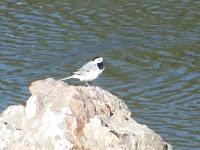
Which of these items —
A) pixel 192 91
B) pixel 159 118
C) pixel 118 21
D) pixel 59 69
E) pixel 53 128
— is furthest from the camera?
Answer: pixel 118 21

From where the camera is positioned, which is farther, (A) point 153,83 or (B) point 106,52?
(B) point 106,52

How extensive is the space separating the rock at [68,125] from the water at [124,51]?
4146 mm

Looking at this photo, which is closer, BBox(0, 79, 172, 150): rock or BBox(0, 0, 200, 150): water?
BBox(0, 79, 172, 150): rock

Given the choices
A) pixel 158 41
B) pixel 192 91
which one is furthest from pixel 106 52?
pixel 192 91

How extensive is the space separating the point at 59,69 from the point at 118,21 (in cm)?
368

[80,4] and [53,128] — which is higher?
[53,128]

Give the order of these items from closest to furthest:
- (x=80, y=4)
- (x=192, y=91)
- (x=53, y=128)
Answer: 1. (x=53, y=128)
2. (x=192, y=91)
3. (x=80, y=4)

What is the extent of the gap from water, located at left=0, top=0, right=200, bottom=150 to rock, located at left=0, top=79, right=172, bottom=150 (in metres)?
4.15

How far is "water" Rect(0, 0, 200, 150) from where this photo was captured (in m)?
14.7

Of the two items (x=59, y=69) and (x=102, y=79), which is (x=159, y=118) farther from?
(x=59, y=69)

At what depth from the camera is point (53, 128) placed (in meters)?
8.44

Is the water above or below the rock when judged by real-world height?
below

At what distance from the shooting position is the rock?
848cm

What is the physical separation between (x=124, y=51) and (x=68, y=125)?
9534 mm
